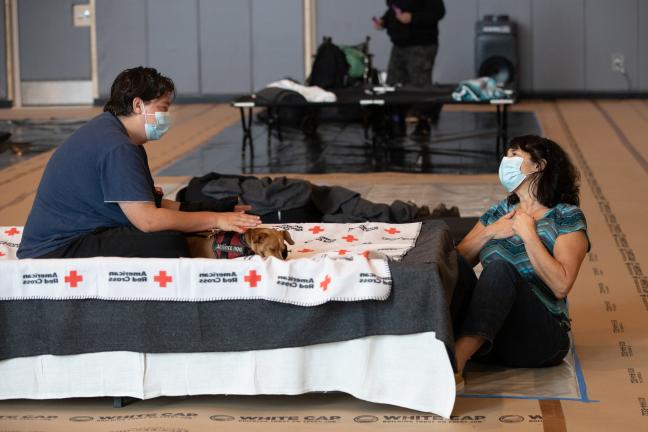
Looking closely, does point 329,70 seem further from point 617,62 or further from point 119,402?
point 119,402

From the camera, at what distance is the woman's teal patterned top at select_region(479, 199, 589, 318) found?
3553mm

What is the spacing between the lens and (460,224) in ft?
16.7

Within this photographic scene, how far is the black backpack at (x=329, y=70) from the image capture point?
10.6 metres

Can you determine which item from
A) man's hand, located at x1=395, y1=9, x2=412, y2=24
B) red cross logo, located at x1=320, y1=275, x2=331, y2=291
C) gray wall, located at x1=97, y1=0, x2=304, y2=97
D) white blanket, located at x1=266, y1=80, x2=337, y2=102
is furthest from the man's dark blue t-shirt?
gray wall, located at x1=97, y1=0, x2=304, y2=97

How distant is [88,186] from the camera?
3506 millimetres

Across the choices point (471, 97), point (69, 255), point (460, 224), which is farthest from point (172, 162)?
point (69, 255)

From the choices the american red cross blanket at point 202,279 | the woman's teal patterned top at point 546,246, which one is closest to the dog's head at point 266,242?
the american red cross blanket at point 202,279

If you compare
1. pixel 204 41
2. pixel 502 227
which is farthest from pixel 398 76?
pixel 502 227

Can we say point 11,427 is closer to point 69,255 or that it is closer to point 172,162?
point 69,255

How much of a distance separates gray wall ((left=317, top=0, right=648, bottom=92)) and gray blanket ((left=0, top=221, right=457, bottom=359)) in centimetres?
1083

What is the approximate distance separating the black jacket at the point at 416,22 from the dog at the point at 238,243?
6913 mm

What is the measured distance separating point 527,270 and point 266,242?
852mm

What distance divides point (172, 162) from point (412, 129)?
290 centimetres

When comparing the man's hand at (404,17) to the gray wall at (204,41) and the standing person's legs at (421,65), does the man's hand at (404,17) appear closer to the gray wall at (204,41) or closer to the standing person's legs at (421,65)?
the standing person's legs at (421,65)
